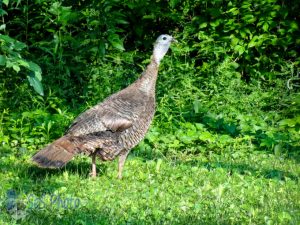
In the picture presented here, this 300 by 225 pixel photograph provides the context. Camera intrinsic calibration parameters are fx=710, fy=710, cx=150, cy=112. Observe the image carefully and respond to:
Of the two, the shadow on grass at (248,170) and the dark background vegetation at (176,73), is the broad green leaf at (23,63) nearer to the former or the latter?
the dark background vegetation at (176,73)

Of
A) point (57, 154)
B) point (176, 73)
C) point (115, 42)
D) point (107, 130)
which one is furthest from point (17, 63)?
point (176, 73)

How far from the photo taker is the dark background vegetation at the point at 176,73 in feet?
26.4

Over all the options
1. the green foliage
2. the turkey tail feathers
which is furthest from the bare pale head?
the green foliage

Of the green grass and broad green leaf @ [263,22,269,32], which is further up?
broad green leaf @ [263,22,269,32]

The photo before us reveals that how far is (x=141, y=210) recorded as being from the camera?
18.0ft

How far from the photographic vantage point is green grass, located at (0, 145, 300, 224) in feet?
17.4

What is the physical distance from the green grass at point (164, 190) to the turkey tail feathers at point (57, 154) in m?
0.19

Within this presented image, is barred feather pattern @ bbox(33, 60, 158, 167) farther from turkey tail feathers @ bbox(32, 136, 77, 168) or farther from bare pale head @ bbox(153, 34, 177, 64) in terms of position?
bare pale head @ bbox(153, 34, 177, 64)

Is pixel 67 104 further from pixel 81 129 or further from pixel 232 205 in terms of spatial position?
pixel 232 205

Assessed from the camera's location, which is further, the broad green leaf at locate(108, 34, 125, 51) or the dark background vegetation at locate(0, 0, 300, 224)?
the broad green leaf at locate(108, 34, 125, 51)

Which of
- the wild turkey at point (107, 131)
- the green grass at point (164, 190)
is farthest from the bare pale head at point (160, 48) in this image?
the green grass at point (164, 190)

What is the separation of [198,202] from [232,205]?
0.31m

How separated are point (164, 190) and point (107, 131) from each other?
2.75 ft

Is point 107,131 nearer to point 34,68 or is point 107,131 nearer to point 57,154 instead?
point 57,154
